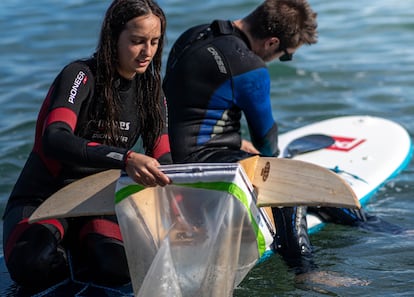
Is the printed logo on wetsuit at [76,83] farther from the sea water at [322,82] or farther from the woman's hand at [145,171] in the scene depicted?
the sea water at [322,82]

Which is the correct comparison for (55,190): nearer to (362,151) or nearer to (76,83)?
(76,83)

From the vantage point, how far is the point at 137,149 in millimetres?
3777

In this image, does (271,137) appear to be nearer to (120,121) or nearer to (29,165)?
(120,121)

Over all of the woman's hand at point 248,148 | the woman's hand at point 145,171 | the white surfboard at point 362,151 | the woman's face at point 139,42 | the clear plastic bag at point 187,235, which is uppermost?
the woman's face at point 139,42

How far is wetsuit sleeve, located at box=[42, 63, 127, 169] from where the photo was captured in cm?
308

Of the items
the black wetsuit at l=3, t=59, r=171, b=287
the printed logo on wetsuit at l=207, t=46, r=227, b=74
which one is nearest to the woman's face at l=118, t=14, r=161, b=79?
the black wetsuit at l=3, t=59, r=171, b=287

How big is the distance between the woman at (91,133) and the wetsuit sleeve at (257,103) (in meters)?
0.57

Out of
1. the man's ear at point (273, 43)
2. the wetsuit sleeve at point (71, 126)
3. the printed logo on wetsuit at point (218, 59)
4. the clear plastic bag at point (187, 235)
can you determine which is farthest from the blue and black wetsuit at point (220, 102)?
the clear plastic bag at point (187, 235)

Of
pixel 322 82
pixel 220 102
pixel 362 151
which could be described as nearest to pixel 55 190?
pixel 220 102

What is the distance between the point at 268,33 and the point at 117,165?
1561mm

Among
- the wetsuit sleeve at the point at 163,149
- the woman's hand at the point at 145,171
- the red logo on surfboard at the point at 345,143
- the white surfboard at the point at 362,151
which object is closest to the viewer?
the woman's hand at the point at 145,171

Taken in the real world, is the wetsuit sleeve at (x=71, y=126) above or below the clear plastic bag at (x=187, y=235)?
above

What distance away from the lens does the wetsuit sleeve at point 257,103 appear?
4.07 meters

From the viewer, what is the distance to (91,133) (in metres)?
3.48
